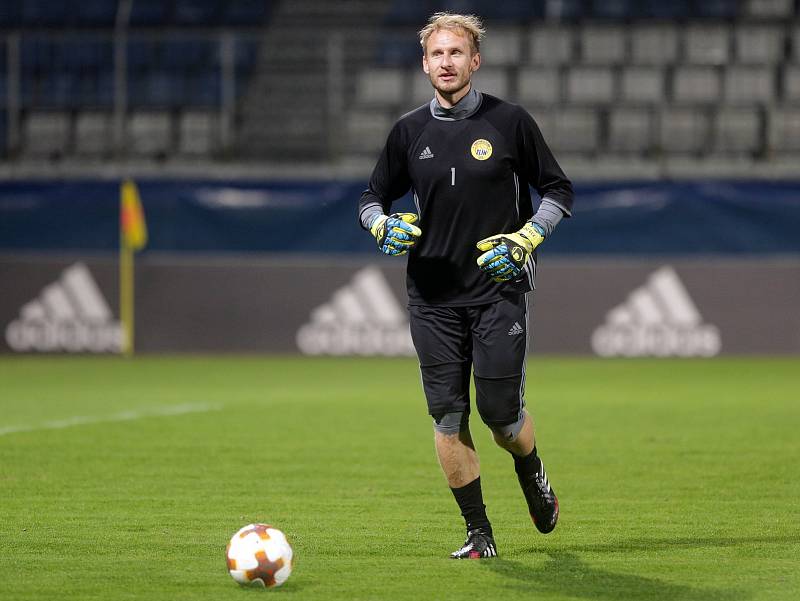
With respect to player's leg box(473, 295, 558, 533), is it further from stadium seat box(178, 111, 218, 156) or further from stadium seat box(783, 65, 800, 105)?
stadium seat box(783, 65, 800, 105)

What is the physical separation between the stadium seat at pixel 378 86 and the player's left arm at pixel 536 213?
15910mm

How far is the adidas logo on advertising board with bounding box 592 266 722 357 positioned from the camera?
65.3 feet

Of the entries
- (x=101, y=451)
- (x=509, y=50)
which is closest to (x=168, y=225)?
(x=509, y=50)

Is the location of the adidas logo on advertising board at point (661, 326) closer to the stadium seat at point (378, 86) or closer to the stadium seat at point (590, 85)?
the stadium seat at point (590, 85)

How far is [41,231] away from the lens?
69.6 feet

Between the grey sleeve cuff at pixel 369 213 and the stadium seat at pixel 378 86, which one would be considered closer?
the grey sleeve cuff at pixel 369 213

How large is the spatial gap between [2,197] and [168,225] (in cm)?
236

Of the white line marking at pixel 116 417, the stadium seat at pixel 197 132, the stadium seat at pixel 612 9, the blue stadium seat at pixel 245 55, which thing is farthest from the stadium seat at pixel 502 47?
the white line marking at pixel 116 417

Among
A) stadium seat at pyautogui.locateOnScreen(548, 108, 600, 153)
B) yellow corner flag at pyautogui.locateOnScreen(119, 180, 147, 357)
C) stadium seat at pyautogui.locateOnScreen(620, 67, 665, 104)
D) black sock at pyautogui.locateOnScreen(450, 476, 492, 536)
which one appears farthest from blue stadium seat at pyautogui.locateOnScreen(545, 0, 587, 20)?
black sock at pyautogui.locateOnScreen(450, 476, 492, 536)

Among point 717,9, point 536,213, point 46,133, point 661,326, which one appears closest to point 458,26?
point 536,213

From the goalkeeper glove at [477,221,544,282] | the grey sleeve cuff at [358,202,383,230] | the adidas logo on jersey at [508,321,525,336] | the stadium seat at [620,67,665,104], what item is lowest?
the adidas logo on jersey at [508,321,525,336]

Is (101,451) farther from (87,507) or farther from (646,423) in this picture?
(646,423)

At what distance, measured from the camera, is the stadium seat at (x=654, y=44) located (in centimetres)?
2212

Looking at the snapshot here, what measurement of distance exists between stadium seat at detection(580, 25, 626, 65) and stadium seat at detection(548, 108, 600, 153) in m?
0.97
